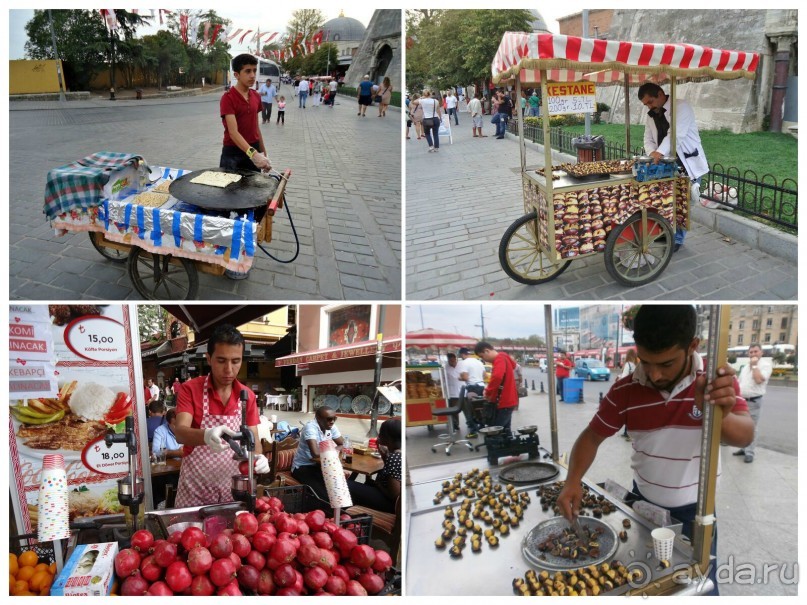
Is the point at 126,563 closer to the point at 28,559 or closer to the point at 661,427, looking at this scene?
the point at 28,559

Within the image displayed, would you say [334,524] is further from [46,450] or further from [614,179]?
[614,179]

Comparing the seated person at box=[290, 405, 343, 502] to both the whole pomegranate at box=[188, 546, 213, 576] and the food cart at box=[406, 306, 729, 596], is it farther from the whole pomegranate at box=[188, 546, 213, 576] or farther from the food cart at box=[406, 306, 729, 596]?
the whole pomegranate at box=[188, 546, 213, 576]

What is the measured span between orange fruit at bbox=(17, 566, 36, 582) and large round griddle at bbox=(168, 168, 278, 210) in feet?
8.03

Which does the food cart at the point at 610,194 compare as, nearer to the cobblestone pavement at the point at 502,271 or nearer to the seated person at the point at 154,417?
the cobblestone pavement at the point at 502,271

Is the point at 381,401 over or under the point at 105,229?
under

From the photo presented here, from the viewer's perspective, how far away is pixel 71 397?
372cm

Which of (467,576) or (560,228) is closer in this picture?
(467,576)

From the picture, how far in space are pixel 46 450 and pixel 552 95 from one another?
14.9 feet

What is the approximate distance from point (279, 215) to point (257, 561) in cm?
509

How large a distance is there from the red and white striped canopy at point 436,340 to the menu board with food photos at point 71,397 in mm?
3331

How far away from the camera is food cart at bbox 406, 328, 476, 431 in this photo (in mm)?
6777

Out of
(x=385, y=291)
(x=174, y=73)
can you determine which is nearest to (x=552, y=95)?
(x=385, y=291)

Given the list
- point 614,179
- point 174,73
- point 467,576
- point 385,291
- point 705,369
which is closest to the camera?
point 705,369

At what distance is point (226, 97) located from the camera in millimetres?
5000
